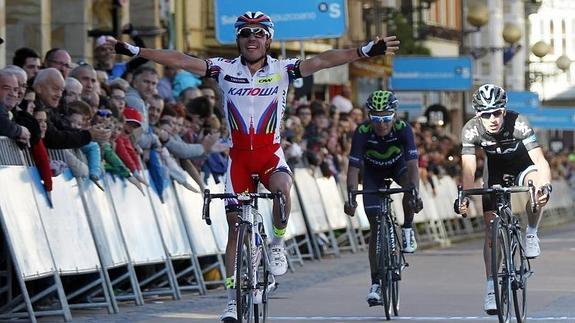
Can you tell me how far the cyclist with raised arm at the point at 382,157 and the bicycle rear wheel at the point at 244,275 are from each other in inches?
147

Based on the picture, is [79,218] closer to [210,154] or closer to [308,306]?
[308,306]

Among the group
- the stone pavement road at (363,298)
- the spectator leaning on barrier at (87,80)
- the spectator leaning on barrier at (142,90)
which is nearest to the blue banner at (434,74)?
the stone pavement road at (363,298)

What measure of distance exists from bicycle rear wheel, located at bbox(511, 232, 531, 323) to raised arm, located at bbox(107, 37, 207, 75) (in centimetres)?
267

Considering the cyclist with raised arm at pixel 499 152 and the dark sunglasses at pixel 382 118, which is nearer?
the cyclist with raised arm at pixel 499 152

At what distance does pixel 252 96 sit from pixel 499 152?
2.40m

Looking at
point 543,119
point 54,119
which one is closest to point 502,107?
point 54,119

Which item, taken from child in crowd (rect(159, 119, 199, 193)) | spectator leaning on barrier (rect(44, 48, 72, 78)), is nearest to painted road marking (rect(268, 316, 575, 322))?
child in crowd (rect(159, 119, 199, 193))

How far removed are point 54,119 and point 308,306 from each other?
2692mm

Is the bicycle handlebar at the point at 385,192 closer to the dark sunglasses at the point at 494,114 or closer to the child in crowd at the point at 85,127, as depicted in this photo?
the dark sunglasses at the point at 494,114

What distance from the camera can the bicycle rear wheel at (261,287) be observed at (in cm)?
1238

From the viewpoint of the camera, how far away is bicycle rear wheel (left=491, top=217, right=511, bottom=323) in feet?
43.9

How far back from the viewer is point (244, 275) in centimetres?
1217

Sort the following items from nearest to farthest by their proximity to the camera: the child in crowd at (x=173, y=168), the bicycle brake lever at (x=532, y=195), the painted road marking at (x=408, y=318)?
the bicycle brake lever at (x=532, y=195) < the painted road marking at (x=408, y=318) < the child in crowd at (x=173, y=168)

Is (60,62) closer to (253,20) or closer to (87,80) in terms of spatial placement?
(87,80)
